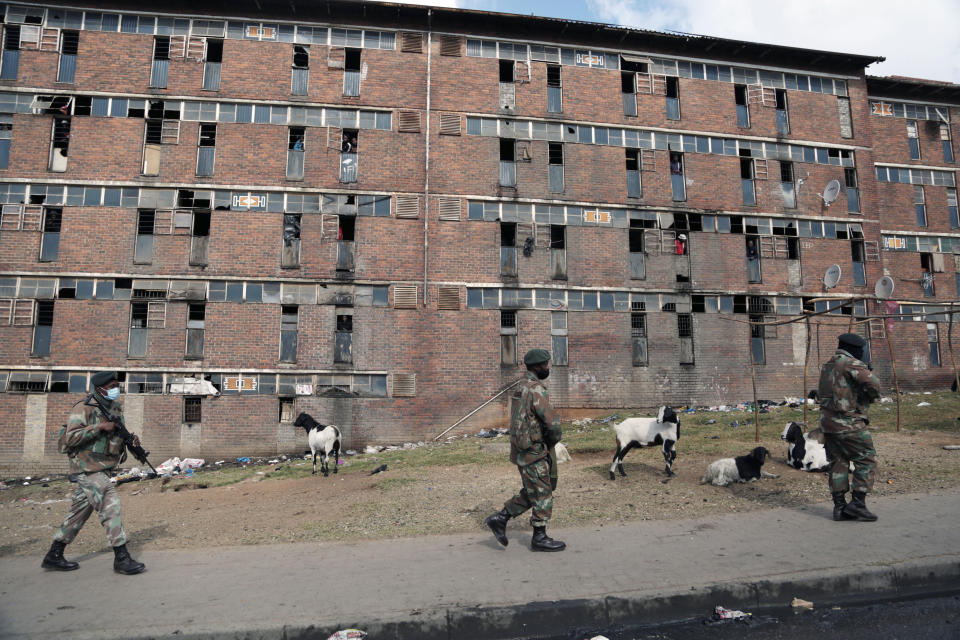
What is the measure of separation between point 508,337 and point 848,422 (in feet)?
44.3

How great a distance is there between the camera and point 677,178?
69.4 ft

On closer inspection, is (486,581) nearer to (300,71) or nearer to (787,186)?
(300,71)

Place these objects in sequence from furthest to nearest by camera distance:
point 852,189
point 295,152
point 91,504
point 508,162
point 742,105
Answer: point 852,189
point 742,105
point 508,162
point 295,152
point 91,504

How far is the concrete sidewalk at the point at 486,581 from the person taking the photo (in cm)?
418

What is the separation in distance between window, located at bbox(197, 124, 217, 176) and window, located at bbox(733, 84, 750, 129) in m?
20.4

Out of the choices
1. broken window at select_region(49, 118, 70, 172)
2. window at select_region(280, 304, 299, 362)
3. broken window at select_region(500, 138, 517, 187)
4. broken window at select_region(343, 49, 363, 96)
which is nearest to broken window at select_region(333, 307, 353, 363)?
window at select_region(280, 304, 299, 362)

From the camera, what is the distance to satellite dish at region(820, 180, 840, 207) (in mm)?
20944

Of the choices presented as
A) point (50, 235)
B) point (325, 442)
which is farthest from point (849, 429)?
point (50, 235)

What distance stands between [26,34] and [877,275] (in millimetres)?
33585

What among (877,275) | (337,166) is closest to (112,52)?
(337,166)

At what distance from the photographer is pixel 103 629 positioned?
4.14 m

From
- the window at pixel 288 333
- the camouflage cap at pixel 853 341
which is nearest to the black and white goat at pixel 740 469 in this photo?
the camouflage cap at pixel 853 341

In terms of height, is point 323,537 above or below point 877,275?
below

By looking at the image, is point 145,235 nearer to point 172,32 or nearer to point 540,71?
point 172,32
